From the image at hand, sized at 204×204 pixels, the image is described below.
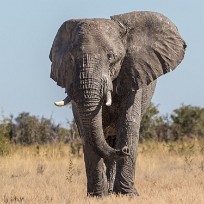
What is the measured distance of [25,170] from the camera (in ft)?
50.3

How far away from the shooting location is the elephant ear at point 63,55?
9188 mm

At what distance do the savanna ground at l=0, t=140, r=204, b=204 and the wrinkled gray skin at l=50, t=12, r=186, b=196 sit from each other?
48 centimetres

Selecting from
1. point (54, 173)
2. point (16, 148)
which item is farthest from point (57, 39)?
point (16, 148)

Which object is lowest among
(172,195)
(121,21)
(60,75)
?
(172,195)

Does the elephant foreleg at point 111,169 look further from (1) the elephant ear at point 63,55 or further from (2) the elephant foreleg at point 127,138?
(1) the elephant ear at point 63,55

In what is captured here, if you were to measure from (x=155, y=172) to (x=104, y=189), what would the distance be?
4.72m

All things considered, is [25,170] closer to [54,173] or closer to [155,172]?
[54,173]

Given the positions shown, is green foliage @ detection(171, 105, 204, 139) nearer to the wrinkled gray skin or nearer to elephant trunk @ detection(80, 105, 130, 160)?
the wrinkled gray skin

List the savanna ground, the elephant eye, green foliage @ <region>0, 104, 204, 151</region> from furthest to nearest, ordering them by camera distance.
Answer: green foliage @ <region>0, 104, 204, 151</region>, the savanna ground, the elephant eye

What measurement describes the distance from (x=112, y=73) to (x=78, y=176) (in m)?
5.23

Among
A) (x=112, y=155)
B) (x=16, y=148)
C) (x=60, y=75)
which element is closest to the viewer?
(x=112, y=155)

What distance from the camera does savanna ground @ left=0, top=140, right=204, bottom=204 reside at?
9750 mm

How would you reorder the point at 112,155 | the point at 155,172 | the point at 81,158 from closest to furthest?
the point at 112,155, the point at 155,172, the point at 81,158

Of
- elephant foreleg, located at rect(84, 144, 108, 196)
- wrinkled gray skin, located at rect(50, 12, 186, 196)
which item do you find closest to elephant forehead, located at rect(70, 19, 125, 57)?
wrinkled gray skin, located at rect(50, 12, 186, 196)
